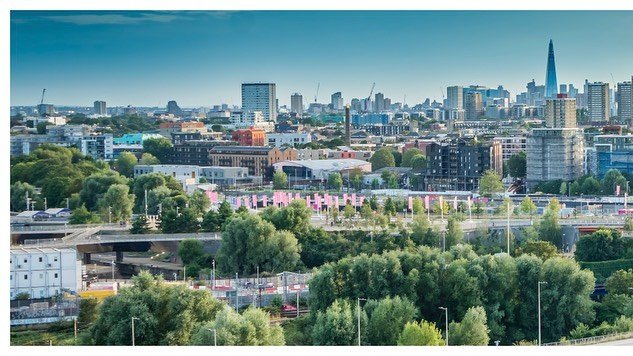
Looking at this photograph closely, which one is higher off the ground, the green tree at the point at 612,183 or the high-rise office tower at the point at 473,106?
the high-rise office tower at the point at 473,106

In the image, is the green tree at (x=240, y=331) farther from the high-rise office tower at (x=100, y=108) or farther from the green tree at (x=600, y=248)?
the high-rise office tower at (x=100, y=108)

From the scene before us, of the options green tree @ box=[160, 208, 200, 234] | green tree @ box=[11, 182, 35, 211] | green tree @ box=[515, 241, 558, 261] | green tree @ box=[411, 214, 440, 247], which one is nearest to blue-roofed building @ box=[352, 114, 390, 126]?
green tree @ box=[11, 182, 35, 211]

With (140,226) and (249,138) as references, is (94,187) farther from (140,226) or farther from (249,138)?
(249,138)

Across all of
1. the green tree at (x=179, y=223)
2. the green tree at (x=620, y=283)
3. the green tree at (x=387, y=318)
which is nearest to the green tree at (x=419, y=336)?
the green tree at (x=387, y=318)

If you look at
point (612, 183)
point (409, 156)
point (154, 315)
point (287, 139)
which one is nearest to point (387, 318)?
point (154, 315)

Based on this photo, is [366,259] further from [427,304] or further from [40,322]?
[40,322]
